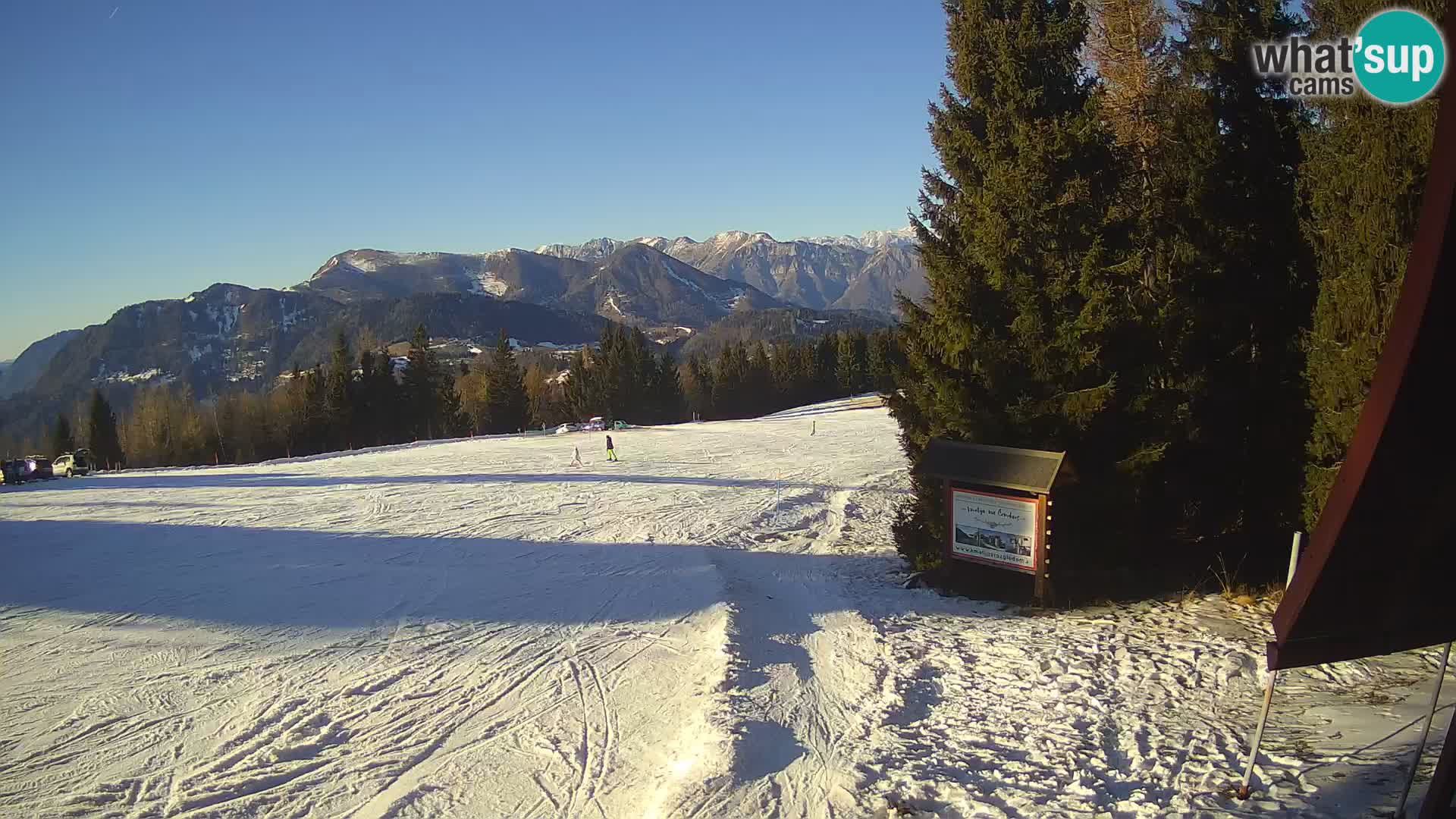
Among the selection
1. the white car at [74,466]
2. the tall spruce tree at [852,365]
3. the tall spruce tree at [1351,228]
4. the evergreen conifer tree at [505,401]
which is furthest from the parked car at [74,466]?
the tall spruce tree at [852,365]

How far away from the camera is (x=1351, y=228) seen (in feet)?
31.2

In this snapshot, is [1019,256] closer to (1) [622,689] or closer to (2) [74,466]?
(1) [622,689]

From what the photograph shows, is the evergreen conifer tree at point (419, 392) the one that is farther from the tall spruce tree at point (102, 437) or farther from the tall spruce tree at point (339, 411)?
the tall spruce tree at point (102, 437)

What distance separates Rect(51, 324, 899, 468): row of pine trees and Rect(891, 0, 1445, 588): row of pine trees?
188 ft

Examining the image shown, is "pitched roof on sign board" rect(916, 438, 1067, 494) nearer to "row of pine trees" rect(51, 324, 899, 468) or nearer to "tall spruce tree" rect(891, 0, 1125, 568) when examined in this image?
"tall spruce tree" rect(891, 0, 1125, 568)

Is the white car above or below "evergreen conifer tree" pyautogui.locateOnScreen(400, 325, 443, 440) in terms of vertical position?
below

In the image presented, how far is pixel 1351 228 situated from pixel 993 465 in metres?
5.50

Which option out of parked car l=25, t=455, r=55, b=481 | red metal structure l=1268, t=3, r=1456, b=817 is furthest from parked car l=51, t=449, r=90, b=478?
red metal structure l=1268, t=3, r=1456, b=817

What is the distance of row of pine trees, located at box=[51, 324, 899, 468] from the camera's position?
73375mm

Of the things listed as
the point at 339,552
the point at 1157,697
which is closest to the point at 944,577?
the point at 1157,697

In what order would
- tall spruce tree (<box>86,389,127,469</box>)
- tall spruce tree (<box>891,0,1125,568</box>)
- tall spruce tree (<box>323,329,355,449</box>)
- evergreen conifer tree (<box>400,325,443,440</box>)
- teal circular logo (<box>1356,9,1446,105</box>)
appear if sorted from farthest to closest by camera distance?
tall spruce tree (<box>86,389,127,469</box>), evergreen conifer tree (<box>400,325,443,440</box>), tall spruce tree (<box>323,329,355,449</box>), tall spruce tree (<box>891,0,1125,568</box>), teal circular logo (<box>1356,9,1446,105</box>)

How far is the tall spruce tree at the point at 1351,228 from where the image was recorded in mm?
8570

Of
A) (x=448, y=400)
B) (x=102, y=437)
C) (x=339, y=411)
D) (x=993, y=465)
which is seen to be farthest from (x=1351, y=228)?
(x=102, y=437)

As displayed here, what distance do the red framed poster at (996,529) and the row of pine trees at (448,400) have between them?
5730 cm
